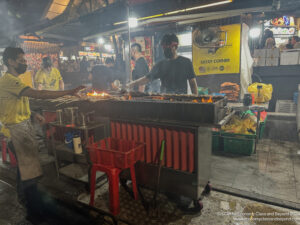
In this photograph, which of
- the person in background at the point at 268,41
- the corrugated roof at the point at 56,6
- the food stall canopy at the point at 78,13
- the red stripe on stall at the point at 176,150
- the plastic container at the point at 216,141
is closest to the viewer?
the red stripe on stall at the point at 176,150

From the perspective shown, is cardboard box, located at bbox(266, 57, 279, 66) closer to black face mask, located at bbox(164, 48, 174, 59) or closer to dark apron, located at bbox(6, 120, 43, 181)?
black face mask, located at bbox(164, 48, 174, 59)

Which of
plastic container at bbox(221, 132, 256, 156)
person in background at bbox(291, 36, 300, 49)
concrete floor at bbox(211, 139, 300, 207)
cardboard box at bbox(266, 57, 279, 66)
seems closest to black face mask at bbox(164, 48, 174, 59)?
plastic container at bbox(221, 132, 256, 156)

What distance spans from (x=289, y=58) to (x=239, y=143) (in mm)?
5916

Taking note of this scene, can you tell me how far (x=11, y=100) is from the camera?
133 inches

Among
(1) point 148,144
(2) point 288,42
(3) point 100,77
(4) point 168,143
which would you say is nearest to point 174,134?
(4) point 168,143

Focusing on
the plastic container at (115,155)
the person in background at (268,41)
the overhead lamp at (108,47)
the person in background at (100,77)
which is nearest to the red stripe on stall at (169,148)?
the plastic container at (115,155)

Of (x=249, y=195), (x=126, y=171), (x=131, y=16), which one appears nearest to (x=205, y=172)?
(x=249, y=195)

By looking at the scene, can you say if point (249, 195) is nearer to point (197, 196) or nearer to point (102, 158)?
point (197, 196)

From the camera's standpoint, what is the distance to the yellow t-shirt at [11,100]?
10.7 ft

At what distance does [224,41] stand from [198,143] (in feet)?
23.9

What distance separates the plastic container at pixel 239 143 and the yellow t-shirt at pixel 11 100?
460 centimetres

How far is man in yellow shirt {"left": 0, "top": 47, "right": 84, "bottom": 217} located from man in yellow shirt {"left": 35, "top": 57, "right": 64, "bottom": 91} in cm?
412

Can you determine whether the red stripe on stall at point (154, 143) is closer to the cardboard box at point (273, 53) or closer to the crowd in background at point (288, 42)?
the cardboard box at point (273, 53)

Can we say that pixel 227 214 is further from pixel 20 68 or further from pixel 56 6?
pixel 56 6
